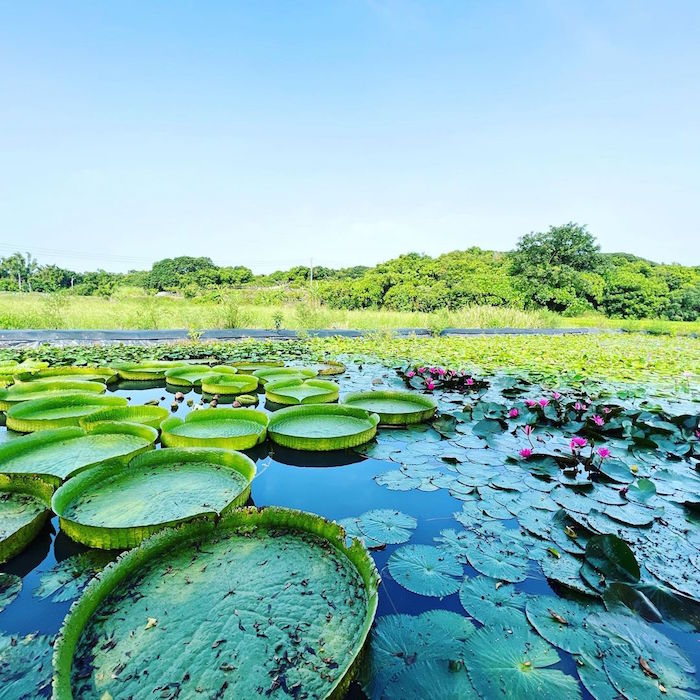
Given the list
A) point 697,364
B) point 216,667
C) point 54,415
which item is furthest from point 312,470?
point 697,364

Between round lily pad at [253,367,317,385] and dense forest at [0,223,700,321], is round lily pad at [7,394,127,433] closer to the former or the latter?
round lily pad at [253,367,317,385]

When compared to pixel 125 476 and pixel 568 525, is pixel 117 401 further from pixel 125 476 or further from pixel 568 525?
pixel 568 525

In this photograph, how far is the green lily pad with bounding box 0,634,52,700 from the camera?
96 cm

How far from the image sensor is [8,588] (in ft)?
4.35

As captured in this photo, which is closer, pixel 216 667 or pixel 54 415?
pixel 216 667

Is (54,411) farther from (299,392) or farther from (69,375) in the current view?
(299,392)

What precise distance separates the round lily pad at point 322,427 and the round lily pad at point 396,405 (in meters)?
0.20

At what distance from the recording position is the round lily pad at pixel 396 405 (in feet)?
9.98

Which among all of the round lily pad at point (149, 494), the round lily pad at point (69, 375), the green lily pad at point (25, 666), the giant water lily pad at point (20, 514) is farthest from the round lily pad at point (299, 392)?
the green lily pad at point (25, 666)

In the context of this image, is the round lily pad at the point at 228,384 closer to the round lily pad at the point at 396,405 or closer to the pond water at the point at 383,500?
the pond water at the point at 383,500

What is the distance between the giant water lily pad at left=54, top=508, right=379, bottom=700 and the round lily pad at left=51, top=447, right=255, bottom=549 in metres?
0.19

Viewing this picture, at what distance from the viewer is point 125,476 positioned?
1.95 meters

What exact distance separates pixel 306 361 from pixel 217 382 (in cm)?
197

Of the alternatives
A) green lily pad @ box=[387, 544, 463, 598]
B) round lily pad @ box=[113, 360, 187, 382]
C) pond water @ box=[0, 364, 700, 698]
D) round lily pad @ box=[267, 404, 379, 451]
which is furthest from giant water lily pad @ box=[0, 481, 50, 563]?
round lily pad @ box=[113, 360, 187, 382]
